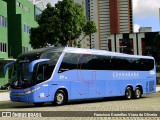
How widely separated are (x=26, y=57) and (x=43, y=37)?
2187 cm

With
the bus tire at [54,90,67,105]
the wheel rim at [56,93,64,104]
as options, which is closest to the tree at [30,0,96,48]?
the bus tire at [54,90,67,105]

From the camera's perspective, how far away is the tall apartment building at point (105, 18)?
499 ft

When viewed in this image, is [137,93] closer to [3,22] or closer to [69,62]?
[69,62]

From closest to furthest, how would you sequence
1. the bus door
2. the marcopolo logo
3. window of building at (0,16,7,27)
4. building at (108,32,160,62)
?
the bus door
the marcopolo logo
window of building at (0,16,7,27)
building at (108,32,160,62)

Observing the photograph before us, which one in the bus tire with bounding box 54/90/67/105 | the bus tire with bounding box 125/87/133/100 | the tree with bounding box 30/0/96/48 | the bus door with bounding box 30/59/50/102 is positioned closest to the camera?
the bus door with bounding box 30/59/50/102

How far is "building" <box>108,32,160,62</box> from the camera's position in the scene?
128425 millimetres

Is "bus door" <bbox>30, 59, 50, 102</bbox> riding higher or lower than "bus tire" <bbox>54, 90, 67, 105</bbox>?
higher

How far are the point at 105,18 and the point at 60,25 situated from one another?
112m

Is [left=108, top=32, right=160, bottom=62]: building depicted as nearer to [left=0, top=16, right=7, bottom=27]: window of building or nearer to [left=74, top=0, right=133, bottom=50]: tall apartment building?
[left=74, top=0, right=133, bottom=50]: tall apartment building

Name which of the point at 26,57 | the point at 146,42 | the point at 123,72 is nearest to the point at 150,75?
the point at 123,72

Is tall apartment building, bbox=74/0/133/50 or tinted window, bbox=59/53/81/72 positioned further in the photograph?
tall apartment building, bbox=74/0/133/50

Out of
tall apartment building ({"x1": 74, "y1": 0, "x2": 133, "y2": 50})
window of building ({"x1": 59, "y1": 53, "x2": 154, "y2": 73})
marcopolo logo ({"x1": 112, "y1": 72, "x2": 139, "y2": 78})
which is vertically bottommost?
marcopolo logo ({"x1": 112, "y1": 72, "x2": 139, "y2": 78})

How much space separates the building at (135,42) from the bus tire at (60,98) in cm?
10548

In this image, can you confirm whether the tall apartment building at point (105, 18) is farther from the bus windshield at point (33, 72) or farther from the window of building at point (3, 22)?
the bus windshield at point (33, 72)
